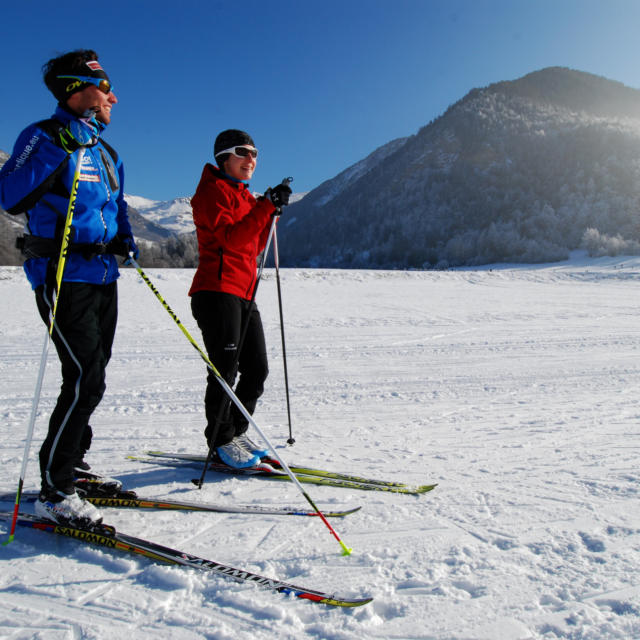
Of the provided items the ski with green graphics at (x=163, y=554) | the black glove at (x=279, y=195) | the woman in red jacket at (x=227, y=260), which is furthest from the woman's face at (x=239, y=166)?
the ski with green graphics at (x=163, y=554)

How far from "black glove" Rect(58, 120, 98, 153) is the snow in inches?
72.4

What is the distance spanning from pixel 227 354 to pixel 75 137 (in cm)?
137

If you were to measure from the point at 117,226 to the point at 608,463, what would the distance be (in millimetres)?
3402

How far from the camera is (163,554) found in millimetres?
1862

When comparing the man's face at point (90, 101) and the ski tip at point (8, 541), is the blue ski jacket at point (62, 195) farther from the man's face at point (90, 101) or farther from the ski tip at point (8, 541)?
the ski tip at point (8, 541)

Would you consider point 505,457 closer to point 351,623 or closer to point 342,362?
point 351,623

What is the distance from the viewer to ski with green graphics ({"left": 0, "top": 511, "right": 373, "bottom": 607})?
1627mm

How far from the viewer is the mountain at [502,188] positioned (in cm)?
5638

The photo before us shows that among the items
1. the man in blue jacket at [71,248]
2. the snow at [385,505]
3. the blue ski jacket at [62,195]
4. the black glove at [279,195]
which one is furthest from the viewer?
the black glove at [279,195]

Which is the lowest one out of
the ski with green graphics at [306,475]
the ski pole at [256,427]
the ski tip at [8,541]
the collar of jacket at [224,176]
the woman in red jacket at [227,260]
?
the ski with green graphics at [306,475]

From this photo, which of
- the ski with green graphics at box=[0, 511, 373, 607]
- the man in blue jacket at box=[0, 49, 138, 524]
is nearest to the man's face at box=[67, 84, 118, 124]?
the man in blue jacket at box=[0, 49, 138, 524]

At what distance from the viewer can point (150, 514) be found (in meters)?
2.31

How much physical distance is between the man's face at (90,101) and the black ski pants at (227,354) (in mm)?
1085

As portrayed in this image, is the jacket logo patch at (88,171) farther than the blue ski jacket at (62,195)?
Yes
